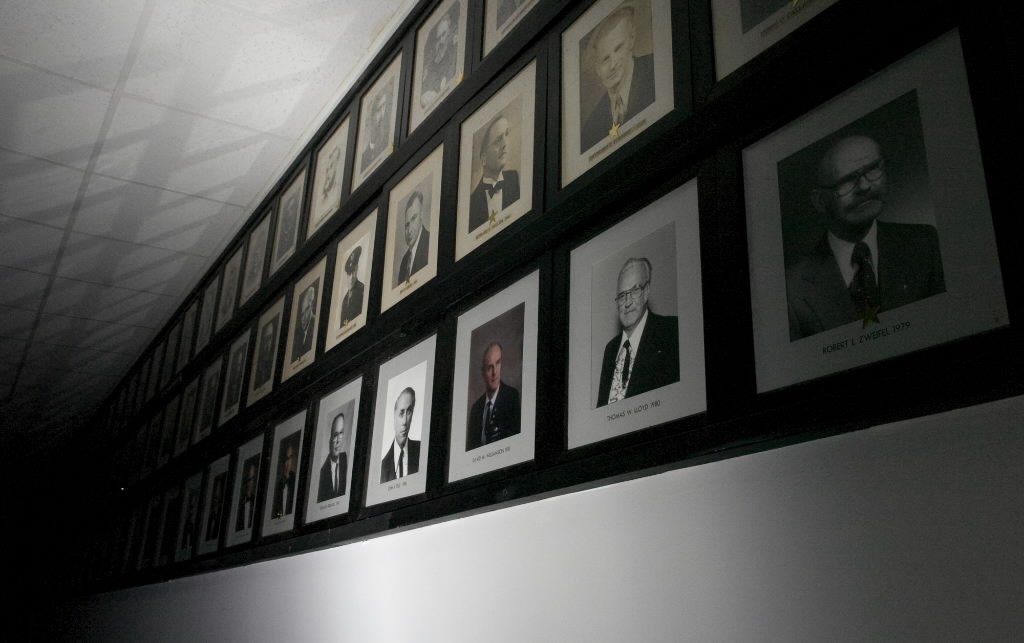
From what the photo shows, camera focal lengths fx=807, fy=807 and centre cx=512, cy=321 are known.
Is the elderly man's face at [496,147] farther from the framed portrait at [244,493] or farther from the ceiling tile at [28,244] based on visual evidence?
the ceiling tile at [28,244]

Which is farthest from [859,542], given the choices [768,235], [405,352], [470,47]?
[470,47]

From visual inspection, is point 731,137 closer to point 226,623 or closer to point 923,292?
point 923,292

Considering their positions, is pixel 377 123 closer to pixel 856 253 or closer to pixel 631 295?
pixel 631 295

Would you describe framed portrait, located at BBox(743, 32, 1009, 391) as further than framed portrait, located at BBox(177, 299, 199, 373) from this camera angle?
No

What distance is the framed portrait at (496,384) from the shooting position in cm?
165

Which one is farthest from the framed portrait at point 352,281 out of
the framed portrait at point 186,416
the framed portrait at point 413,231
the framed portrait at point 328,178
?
the framed portrait at point 186,416

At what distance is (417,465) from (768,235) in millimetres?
1113

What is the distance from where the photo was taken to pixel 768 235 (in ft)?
3.93

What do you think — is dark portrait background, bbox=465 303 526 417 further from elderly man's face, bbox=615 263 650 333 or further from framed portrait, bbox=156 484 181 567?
framed portrait, bbox=156 484 181 567

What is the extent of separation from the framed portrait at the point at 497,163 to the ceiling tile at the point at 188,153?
184cm

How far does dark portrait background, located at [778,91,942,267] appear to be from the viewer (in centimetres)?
101

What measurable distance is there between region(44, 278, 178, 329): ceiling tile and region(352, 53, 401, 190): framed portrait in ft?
9.63

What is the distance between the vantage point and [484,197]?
2014 millimetres

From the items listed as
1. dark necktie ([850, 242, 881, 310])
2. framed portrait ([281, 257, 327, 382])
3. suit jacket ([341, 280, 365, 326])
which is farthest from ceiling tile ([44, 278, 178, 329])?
dark necktie ([850, 242, 881, 310])
